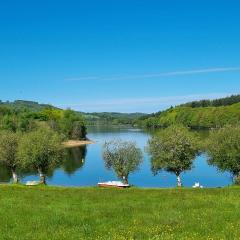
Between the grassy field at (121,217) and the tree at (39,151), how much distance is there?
55.3 metres

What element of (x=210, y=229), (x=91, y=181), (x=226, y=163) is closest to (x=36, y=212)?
(x=210, y=229)

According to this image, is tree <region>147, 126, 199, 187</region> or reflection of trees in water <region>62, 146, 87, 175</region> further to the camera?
reflection of trees in water <region>62, 146, 87, 175</region>

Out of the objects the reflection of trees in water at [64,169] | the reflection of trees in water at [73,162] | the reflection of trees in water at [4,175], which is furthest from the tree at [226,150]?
the reflection of trees in water at [4,175]

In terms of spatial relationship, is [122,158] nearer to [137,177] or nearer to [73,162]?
[137,177]

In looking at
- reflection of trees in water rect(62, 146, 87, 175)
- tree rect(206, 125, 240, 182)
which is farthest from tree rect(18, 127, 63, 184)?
tree rect(206, 125, 240, 182)

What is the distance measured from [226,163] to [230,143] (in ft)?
12.3

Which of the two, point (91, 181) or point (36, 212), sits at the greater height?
point (36, 212)

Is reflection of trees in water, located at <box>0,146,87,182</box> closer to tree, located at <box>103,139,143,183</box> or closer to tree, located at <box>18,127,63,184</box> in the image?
tree, located at <box>18,127,63,184</box>

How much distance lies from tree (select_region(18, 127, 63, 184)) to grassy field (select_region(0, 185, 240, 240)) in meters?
55.3

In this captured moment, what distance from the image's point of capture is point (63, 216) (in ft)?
85.1

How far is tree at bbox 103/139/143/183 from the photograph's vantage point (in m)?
88.9

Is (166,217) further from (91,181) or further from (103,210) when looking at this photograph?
(91,181)

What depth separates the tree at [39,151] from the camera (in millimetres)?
89125

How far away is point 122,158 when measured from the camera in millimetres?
89562
